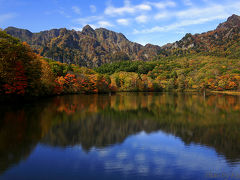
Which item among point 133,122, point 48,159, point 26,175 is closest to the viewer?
point 26,175

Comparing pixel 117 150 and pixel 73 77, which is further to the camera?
pixel 73 77

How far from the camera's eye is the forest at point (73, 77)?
37278 millimetres

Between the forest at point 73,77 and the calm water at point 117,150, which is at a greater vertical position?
the forest at point 73,77

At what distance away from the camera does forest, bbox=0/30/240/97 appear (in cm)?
3728

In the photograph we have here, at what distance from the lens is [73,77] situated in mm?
81375

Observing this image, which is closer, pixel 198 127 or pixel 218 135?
pixel 218 135

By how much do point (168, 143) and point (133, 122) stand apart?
301 inches

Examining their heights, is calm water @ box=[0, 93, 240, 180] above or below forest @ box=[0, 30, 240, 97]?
below

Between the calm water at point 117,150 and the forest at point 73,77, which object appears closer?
the calm water at point 117,150

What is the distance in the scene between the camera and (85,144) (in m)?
14.4

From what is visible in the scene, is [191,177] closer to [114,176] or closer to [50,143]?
[114,176]

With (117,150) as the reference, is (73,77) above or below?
above

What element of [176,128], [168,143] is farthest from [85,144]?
[176,128]

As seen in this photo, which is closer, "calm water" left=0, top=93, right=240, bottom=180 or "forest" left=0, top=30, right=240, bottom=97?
"calm water" left=0, top=93, right=240, bottom=180
